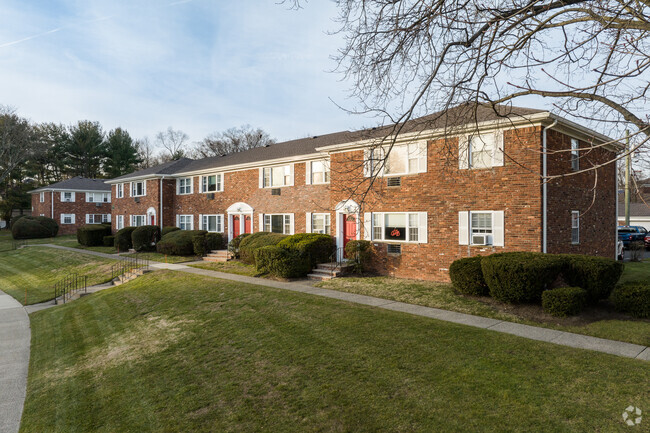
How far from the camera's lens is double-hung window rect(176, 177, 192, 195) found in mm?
27959

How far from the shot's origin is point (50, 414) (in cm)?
684

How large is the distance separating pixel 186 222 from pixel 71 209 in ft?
82.1

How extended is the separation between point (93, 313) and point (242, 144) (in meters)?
46.6

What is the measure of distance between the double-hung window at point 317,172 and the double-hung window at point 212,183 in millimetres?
8073

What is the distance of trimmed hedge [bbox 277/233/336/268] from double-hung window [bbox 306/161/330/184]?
349 centimetres

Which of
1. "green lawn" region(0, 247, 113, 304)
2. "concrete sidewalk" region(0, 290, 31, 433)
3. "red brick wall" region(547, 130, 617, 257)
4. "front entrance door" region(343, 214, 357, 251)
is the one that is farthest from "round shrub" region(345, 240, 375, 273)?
"green lawn" region(0, 247, 113, 304)

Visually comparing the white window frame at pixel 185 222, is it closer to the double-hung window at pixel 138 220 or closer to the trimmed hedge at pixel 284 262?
the double-hung window at pixel 138 220

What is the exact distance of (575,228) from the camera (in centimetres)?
1361

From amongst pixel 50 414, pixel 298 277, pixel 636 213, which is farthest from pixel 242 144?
pixel 50 414

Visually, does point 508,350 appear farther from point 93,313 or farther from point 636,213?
point 636,213

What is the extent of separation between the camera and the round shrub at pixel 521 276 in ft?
31.0

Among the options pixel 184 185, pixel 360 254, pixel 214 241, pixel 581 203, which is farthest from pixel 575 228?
pixel 184 185

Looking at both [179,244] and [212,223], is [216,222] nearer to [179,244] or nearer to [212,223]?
[212,223]

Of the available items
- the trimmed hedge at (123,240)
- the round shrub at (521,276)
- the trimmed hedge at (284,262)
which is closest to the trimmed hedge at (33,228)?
the trimmed hedge at (123,240)
